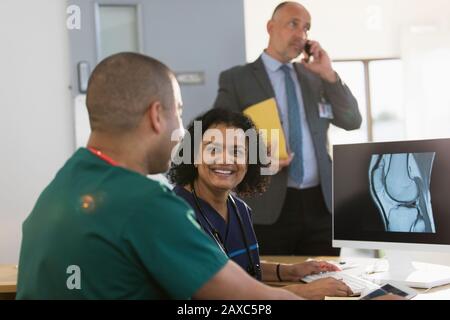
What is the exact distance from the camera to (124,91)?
48.4 inches

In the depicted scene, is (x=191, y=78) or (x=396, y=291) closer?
(x=396, y=291)

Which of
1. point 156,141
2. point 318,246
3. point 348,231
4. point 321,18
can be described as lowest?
point 318,246

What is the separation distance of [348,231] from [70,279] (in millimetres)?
1220

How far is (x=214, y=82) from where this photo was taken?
359 cm

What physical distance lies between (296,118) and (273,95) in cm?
16

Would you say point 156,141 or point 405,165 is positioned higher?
point 156,141

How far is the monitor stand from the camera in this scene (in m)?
1.83

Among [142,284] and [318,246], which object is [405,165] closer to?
[318,246]

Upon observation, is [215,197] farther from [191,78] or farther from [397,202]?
[191,78]

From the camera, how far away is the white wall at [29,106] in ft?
11.2
